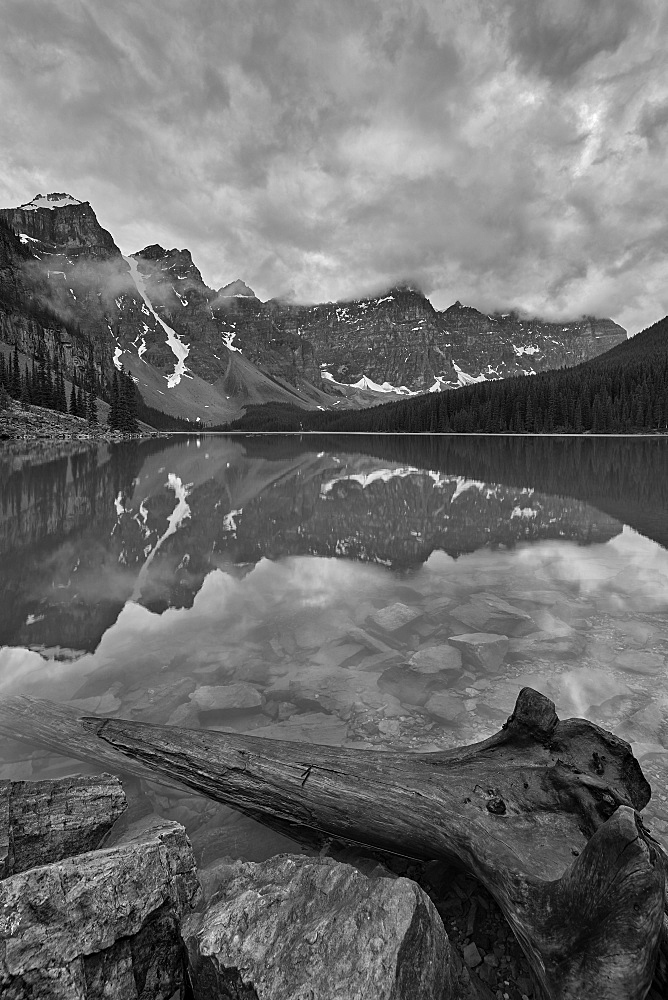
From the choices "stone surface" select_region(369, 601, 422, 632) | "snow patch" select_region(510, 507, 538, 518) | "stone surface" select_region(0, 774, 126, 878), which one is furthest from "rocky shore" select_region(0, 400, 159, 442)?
"stone surface" select_region(0, 774, 126, 878)

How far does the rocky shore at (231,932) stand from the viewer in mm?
2545

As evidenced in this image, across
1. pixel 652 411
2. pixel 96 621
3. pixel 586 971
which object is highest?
pixel 652 411

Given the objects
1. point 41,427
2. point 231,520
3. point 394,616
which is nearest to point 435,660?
point 394,616

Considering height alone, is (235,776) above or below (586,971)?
below

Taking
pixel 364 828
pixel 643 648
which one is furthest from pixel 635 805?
pixel 643 648

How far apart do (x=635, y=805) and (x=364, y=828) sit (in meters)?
2.33

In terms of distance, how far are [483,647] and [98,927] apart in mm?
6686

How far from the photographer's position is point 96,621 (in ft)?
31.6

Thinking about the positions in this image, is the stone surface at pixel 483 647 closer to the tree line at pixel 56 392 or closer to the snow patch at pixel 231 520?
the snow patch at pixel 231 520

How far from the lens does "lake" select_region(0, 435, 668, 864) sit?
239 inches

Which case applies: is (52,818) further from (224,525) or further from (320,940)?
(224,525)

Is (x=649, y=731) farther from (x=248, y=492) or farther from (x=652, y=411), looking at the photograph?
(x=652, y=411)

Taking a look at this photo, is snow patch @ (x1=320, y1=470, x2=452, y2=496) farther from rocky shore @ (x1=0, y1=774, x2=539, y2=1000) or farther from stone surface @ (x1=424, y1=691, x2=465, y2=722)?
rocky shore @ (x1=0, y1=774, x2=539, y2=1000)

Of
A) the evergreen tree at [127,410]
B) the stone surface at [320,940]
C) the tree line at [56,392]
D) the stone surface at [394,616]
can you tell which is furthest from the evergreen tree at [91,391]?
the stone surface at [320,940]
